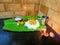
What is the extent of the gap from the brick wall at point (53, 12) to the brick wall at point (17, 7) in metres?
0.18

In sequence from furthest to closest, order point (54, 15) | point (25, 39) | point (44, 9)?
point (44, 9) → point (54, 15) → point (25, 39)

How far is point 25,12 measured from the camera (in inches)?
55.2

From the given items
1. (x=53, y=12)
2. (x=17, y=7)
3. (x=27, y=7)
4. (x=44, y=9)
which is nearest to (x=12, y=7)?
(x=17, y=7)

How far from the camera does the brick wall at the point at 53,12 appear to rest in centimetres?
A: 102

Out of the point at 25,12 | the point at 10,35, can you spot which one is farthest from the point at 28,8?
the point at 10,35

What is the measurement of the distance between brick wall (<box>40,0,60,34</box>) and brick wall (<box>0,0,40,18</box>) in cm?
18

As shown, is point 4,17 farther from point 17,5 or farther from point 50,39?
point 50,39

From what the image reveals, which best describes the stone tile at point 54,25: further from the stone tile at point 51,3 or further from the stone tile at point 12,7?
the stone tile at point 12,7

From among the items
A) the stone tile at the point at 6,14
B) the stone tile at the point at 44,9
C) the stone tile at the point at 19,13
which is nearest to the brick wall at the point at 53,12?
the stone tile at the point at 44,9

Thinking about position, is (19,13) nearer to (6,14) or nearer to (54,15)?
(6,14)

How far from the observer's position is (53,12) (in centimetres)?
109

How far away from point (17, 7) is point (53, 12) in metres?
0.50

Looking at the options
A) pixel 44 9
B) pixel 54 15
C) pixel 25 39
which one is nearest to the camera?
pixel 25 39

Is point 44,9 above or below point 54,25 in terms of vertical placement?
above
